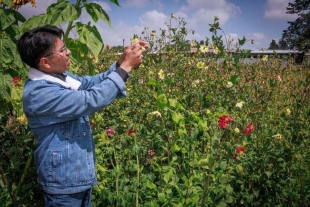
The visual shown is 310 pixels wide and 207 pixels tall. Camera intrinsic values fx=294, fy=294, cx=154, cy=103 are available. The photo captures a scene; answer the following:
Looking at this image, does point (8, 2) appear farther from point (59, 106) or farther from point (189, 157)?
point (189, 157)

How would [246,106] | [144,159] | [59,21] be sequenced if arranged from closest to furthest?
[59,21], [144,159], [246,106]

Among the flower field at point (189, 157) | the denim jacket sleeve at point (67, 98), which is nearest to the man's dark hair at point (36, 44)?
the denim jacket sleeve at point (67, 98)

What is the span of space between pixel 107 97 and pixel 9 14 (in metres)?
1.08

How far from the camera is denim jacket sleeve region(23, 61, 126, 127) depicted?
4.40ft

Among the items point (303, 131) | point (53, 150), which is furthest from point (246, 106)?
point (53, 150)

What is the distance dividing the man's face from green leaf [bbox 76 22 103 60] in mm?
224

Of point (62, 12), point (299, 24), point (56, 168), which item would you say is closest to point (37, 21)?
point (62, 12)

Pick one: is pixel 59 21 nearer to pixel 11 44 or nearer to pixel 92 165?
pixel 11 44

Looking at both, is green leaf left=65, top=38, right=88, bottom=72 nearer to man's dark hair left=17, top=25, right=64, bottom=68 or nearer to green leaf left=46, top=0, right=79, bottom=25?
green leaf left=46, top=0, right=79, bottom=25

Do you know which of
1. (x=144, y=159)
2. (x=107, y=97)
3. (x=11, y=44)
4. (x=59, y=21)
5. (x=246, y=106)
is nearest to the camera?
(x=107, y=97)

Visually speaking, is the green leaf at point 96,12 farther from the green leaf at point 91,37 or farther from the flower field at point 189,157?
the flower field at point 189,157

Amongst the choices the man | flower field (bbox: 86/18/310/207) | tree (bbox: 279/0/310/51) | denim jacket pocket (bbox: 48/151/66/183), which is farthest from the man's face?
tree (bbox: 279/0/310/51)

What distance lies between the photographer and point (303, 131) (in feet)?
6.78

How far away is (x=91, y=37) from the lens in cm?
171
